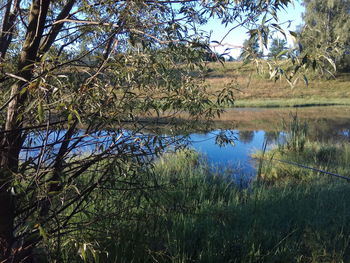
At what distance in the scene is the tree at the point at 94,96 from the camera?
1802 mm

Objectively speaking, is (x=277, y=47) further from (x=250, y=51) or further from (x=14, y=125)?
(x=14, y=125)

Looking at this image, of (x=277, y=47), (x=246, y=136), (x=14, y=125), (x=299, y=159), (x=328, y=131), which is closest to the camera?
(x=277, y=47)

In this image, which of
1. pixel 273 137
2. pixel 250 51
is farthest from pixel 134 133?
pixel 273 137

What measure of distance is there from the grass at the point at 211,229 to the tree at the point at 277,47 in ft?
3.37

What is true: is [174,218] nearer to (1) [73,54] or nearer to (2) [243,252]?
(2) [243,252]

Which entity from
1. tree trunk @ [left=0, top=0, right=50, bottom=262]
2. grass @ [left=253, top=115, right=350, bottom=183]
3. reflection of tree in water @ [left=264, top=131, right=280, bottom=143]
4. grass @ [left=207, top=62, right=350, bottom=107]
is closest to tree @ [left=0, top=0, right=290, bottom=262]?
tree trunk @ [left=0, top=0, right=50, bottom=262]

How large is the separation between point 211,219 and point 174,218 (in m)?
0.32

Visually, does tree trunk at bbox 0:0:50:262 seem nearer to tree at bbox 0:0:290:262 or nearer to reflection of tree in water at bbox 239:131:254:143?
tree at bbox 0:0:290:262

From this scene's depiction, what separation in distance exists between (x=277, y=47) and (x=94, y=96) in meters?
0.79

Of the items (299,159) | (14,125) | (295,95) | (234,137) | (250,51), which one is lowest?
(299,159)

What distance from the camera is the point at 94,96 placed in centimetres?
170

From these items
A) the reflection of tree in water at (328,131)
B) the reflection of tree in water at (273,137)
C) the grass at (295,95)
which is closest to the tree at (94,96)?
the reflection of tree in water at (273,137)

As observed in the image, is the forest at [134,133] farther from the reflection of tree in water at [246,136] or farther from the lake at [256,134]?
the reflection of tree in water at [246,136]

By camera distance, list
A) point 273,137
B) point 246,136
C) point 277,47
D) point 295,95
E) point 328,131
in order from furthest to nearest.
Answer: point 295,95 → point 328,131 → point 246,136 → point 273,137 → point 277,47
